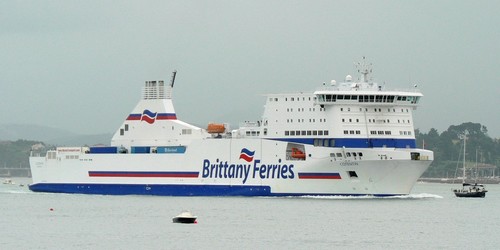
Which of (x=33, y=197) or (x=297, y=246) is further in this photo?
(x=33, y=197)

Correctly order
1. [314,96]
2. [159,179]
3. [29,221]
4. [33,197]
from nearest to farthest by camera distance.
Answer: [29,221] → [314,96] → [159,179] → [33,197]

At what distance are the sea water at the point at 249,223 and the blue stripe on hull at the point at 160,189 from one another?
407mm

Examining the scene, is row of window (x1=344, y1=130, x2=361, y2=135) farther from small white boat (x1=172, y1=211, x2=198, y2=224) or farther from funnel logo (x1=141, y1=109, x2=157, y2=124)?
small white boat (x1=172, y1=211, x2=198, y2=224)

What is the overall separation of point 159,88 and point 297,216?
19.1 meters

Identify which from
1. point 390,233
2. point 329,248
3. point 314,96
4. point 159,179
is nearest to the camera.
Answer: point 329,248

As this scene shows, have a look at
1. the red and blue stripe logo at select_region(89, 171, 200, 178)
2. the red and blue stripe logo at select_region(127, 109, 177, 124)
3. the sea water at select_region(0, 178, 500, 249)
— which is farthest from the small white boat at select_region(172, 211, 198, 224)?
the red and blue stripe logo at select_region(127, 109, 177, 124)

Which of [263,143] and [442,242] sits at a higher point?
[263,143]

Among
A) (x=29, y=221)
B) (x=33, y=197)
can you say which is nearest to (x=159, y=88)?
(x=33, y=197)

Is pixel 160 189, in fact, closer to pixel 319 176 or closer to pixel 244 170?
pixel 244 170

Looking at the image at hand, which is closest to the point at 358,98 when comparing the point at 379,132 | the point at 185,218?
the point at 379,132

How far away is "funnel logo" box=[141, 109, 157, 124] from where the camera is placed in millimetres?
66250

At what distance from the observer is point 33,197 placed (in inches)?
2741

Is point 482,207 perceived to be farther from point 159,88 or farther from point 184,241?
point 184,241

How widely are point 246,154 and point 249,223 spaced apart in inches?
520
